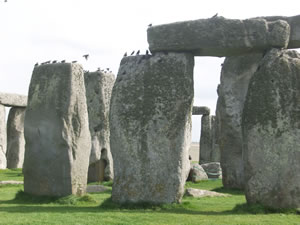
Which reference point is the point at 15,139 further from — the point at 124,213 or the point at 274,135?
the point at 274,135

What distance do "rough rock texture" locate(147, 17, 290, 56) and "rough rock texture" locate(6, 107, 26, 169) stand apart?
14897 mm

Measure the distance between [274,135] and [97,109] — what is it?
24.7 feet

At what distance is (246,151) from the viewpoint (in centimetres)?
903

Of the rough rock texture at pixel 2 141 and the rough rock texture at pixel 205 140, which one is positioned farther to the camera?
the rough rock texture at pixel 205 140

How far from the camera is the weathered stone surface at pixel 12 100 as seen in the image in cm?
2208

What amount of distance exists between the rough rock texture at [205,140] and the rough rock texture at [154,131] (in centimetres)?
1573

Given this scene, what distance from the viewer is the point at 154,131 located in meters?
9.22

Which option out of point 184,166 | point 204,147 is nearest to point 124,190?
point 184,166

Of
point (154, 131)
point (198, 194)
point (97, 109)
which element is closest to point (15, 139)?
point (97, 109)

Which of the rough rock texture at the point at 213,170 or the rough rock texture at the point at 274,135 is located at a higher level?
the rough rock texture at the point at 274,135

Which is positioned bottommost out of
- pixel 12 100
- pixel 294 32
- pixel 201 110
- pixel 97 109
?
pixel 97 109

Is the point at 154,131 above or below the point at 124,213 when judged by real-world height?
above

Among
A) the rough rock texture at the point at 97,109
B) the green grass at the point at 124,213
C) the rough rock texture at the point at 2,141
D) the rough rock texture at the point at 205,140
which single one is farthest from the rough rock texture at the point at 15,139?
the green grass at the point at 124,213

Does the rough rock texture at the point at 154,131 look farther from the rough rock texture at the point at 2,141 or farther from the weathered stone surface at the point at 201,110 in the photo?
the weathered stone surface at the point at 201,110
